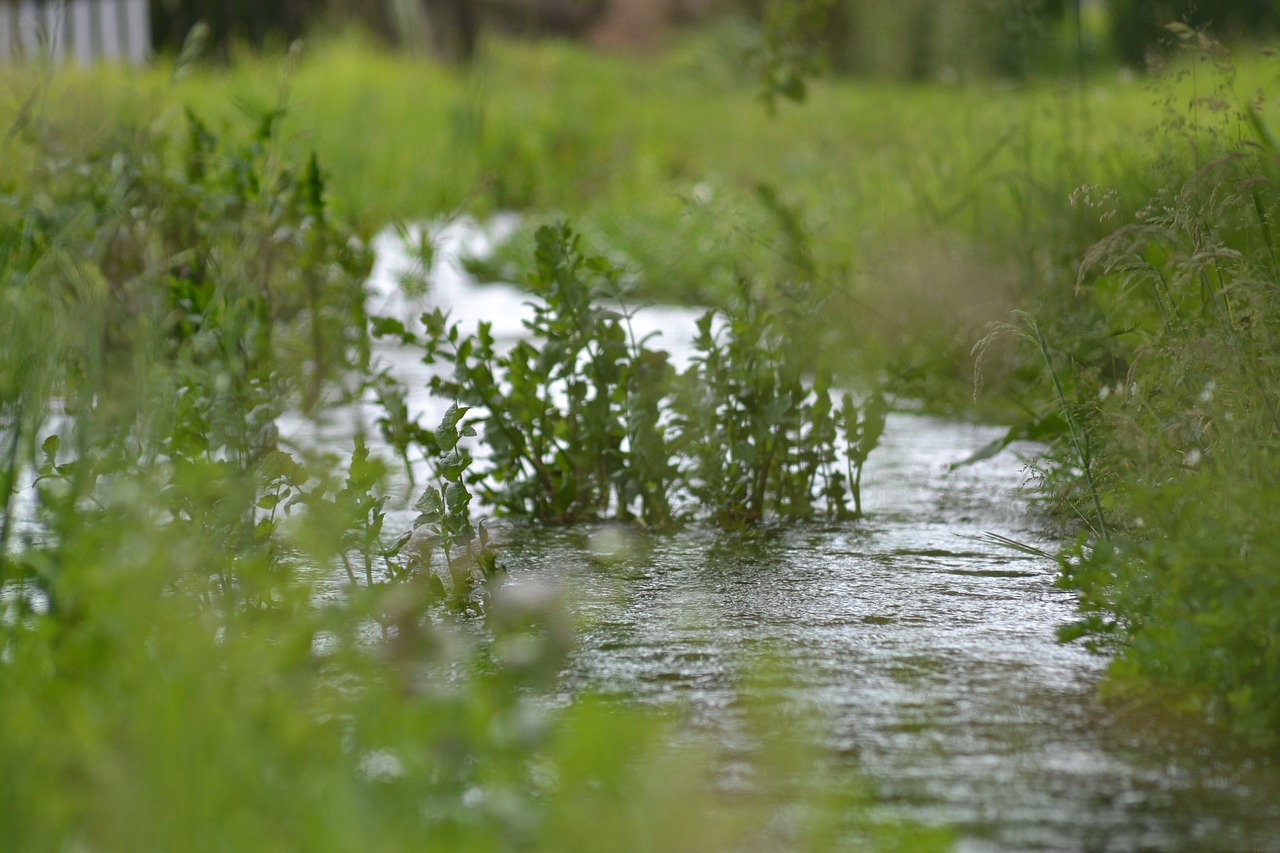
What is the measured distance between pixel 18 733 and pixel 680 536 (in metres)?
1.61

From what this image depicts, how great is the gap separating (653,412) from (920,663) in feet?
3.26

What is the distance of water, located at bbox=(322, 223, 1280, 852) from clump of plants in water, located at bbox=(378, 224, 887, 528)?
10cm

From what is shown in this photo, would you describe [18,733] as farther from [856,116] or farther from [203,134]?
[856,116]

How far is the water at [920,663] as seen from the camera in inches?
64.1

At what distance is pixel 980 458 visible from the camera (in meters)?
3.11

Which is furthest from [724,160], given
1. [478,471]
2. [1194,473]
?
[1194,473]

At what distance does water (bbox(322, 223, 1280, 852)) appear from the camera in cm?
163

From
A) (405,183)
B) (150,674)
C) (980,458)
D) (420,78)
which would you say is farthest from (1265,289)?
(420,78)

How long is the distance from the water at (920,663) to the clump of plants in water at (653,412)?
10cm

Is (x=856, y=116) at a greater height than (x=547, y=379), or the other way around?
(x=856, y=116)

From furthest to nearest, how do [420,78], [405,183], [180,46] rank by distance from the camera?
[180,46] < [420,78] < [405,183]

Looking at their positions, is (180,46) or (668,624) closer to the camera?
(668,624)

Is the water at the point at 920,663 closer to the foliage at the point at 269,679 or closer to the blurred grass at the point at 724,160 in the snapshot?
the foliage at the point at 269,679

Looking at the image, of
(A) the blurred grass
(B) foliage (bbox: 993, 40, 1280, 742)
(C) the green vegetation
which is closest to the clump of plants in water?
(C) the green vegetation
